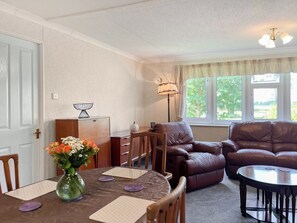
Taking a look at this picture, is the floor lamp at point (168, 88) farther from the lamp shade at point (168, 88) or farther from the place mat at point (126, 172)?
the place mat at point (126, 172)

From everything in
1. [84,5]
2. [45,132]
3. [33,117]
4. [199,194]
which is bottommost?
[199,194]

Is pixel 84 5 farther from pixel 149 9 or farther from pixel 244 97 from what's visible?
pixel 244 97

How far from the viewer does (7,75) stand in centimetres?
274

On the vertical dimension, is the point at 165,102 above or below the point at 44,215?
above

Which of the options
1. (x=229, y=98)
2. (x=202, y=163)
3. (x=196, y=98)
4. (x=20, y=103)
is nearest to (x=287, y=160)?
(x=202, y=163)

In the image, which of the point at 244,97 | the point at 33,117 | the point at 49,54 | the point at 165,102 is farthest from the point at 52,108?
the point at 244,97

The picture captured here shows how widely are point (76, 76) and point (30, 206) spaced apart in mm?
2714

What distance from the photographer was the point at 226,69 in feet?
16.9

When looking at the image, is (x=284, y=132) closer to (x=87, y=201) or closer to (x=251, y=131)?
(x=251, y=131)

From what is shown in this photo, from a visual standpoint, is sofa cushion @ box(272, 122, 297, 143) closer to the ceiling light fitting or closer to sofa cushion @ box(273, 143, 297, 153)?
sofa cushion @ box(273, 143, 297, 153)

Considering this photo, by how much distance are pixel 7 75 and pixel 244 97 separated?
440cm

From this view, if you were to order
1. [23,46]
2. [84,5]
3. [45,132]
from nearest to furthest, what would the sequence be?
[84,5]
[23,46]
[45,132]

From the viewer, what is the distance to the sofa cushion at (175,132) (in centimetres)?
410

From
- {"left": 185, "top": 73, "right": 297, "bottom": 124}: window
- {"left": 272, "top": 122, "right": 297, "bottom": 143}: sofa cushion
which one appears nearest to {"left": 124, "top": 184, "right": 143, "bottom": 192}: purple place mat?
{"left": 272, "top": 122, "right": 297, "bottom": 143}: sofa cushion
